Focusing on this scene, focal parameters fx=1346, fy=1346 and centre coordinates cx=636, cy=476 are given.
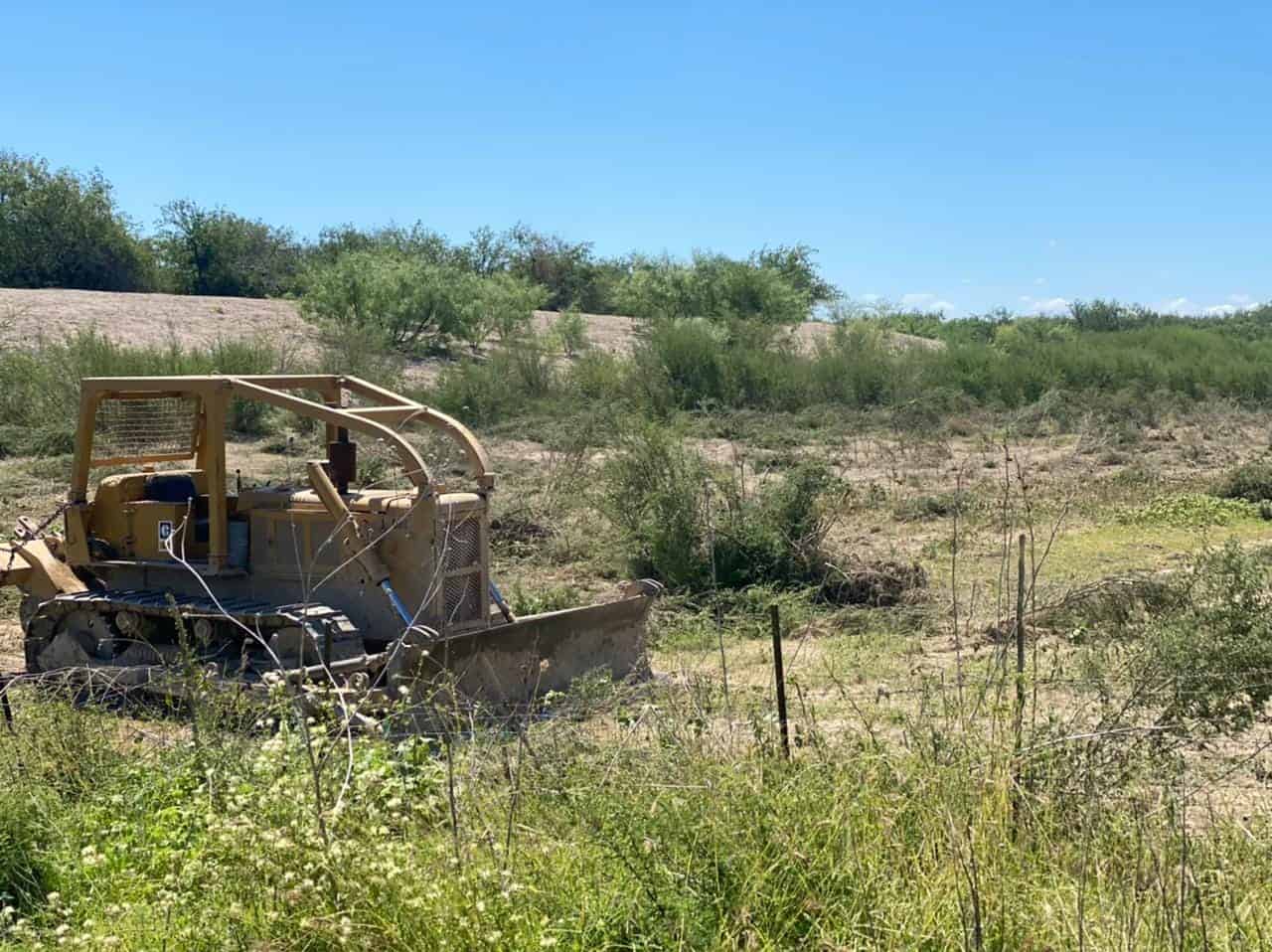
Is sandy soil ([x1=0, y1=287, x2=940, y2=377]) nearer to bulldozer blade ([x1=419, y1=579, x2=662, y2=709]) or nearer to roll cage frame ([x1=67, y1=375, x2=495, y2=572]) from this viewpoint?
roll cage frame ([x1=67, y1=375, x2=495, y2=572])

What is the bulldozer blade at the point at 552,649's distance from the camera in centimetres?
797

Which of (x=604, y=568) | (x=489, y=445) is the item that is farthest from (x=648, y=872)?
(x=489, y=445)

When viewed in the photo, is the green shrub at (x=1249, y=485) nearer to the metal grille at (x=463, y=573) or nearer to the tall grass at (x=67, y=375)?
the metal grille at (x=463, y=573)

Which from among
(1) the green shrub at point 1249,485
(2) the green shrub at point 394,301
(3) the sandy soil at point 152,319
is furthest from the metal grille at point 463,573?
(2) the green shrub at point 394,301

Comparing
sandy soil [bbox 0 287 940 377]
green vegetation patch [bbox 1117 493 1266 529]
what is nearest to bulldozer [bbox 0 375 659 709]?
green vegetation patch [bbox 1117 493 1266 529]

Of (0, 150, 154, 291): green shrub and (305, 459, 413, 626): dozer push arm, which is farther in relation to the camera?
(0, 150, 154, 291): green shrub

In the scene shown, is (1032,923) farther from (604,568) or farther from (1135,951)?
(604,568)

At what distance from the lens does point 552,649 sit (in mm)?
8609

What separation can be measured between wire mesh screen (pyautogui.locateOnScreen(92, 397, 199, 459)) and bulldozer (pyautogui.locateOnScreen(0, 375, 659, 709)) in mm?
11

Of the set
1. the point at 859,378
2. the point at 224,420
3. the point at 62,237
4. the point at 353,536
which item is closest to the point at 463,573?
the point at 353,536

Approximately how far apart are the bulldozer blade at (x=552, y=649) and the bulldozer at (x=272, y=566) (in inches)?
0.5

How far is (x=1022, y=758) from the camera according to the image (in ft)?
14.7

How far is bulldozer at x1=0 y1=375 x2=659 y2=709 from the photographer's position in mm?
7961

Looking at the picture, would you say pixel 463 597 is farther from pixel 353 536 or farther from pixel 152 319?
pixel 152 319
